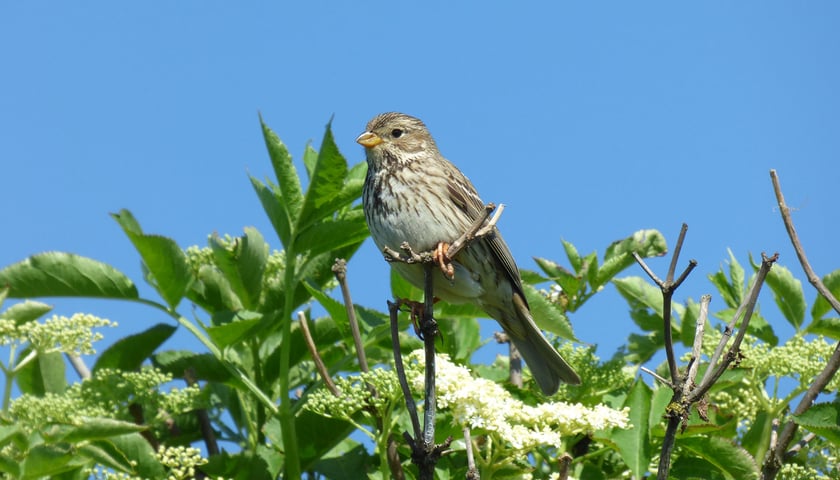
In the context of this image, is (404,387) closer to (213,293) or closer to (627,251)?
(213,293)

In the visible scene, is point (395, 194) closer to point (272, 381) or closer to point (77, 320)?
point (272, 381)

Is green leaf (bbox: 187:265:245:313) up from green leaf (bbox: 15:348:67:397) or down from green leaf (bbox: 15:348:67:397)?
up

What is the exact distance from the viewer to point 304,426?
4.32 meters

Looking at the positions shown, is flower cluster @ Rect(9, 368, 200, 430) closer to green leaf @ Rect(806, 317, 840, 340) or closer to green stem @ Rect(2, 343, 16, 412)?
green stem @ Rect(2, 343, 16, 412)

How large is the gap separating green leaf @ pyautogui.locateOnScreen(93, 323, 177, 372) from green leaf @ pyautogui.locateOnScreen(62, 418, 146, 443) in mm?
820

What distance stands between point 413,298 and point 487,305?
535 millimetres

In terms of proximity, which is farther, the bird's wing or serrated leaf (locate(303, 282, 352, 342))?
the bird's wing

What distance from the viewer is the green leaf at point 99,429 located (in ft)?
12.7

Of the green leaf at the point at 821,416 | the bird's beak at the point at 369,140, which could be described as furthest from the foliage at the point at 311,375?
the bird's beak at the point at 369,140

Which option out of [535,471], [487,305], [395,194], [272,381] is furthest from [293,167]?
[535,471]

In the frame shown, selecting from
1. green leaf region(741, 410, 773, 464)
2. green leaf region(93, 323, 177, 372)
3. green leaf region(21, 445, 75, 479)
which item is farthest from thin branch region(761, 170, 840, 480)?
green leaf region(93, 323, 177, 372)

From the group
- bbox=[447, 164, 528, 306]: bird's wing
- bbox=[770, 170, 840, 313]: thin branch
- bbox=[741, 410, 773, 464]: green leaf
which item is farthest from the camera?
bbox=[447, 164, 528, 306]: bird's wing

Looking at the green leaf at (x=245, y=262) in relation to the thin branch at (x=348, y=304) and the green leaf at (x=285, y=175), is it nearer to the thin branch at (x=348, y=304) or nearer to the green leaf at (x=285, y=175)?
the green leaf at (x=285, y=175)

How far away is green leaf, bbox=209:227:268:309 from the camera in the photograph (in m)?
4.44
